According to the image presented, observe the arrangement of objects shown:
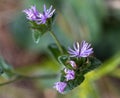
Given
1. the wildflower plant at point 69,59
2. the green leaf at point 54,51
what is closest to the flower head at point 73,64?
the wildflower plant at point 69,59

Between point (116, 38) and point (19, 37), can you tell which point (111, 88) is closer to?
point (116, 38)

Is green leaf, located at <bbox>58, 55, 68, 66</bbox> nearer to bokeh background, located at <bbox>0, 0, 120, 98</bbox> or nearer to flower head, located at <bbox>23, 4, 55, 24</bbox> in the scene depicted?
flower head, located at <bbox>23, 4, 55, 24</bbox>

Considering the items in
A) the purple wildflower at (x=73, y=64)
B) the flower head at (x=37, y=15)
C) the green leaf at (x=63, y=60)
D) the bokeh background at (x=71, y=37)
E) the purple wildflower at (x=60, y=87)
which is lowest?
the bokeh background at (x=71, y=37)

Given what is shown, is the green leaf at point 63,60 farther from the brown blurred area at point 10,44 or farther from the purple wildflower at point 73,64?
the brown blurred area at point 10,44

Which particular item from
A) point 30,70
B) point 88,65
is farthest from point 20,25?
point 88,65

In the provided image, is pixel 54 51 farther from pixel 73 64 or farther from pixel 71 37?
pixel 71 37

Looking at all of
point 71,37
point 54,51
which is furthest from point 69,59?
point 71,37

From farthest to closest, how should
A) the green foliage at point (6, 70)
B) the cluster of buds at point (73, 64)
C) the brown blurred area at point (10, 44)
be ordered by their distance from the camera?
the brown blurred area at point (10, 44) < the green foliage at point (6, 70) < the cluster of buds at point (73, 64)
